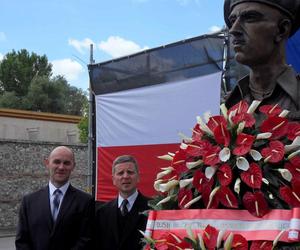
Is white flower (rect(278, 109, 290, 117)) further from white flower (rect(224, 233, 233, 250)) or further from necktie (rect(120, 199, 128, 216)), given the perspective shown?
necktie (rect(120, 199, 128, 216))

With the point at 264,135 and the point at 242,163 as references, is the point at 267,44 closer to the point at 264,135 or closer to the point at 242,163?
the point at 264,135

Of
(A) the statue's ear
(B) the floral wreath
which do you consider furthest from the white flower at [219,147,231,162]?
(A) the statue's ear

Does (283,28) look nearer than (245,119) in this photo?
No

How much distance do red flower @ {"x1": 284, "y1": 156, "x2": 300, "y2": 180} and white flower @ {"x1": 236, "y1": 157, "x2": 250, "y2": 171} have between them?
0.41ft

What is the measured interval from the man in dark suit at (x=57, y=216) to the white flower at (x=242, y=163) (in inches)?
75.1

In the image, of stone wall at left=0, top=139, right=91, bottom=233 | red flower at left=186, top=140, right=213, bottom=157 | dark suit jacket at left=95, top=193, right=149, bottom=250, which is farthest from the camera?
stone wall at left=0, top=139, right=91, bottom=233

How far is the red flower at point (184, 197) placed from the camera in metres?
1.73

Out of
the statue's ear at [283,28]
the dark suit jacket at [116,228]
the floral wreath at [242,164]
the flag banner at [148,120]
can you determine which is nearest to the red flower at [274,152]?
the floral wreath at [242,164]

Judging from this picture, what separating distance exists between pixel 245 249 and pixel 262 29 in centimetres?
77

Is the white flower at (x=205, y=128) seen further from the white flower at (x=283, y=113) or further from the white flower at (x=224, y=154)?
the white flower at (x=283, y=113)

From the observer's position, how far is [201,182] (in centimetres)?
169

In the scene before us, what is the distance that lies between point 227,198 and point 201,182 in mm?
115

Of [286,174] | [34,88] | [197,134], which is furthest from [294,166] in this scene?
[34,88]

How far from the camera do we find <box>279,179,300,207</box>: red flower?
5.14ft
